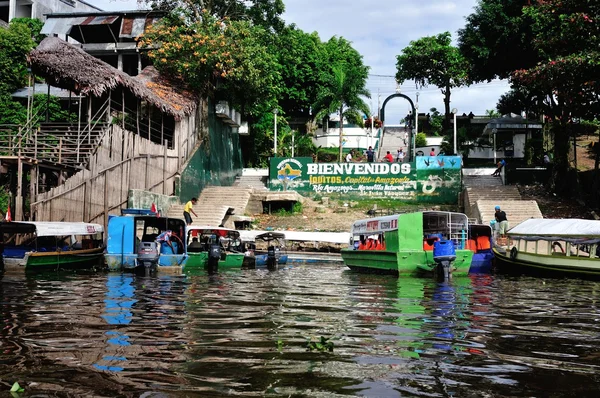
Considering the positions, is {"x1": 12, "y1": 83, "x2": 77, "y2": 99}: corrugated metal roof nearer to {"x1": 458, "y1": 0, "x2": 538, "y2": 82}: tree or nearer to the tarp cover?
{"x1": 458, "y1": 0, "x2": 538, "y2": 82}: tree

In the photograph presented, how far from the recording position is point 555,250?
69.1 feet

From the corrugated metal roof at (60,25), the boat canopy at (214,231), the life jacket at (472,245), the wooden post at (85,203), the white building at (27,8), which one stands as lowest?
the life jacket at (472,245)

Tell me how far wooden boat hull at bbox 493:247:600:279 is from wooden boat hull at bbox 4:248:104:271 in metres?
12.9

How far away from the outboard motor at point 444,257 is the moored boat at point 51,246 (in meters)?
10.5

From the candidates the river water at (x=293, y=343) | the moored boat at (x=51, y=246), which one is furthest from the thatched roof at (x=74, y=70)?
the river water at (x=293, y=343)

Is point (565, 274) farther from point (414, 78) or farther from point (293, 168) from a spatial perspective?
point (414, 78)

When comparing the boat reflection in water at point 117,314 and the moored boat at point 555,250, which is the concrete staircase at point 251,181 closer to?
the moored boat at point 555,250

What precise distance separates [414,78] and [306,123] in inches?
420

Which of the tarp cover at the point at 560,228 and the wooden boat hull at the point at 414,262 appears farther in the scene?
the tarp cover at the point at 560,228

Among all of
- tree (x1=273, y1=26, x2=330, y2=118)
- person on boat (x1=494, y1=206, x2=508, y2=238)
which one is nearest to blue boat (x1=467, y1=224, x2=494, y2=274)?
person on boat (x1=494, y1=206, x2=508, y2=238)

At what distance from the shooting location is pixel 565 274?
18859mm

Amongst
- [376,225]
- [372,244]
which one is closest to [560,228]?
[376,225]

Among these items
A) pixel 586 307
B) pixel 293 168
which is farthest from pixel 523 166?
pixel 586 307

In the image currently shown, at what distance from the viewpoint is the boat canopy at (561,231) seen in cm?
1877
